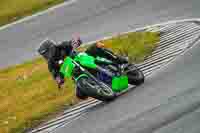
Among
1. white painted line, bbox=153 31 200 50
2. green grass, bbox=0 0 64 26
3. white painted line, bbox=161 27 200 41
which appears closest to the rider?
white painted line, bbox=153 31 200 50

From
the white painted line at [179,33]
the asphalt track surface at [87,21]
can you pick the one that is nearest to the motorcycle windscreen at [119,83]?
the white painted line at [179,33]

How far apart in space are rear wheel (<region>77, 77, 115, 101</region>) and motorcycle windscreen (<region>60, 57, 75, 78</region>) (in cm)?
31

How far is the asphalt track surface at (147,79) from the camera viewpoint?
37.7 feet

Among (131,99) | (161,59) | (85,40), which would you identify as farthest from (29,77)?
(131,99)

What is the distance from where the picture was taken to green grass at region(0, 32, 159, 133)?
15.4 metres

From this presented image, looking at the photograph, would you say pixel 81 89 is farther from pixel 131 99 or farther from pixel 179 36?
pixel 179 36

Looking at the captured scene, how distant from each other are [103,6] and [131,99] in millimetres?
12461

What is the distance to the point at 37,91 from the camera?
1748cm

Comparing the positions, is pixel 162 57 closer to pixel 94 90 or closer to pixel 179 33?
pixel 179 33

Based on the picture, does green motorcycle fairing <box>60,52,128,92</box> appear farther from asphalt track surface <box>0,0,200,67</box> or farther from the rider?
asphalt track surface <box>0,0,200,67</box>

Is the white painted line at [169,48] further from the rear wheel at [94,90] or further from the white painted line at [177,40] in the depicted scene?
the rear wheel at [94,90]

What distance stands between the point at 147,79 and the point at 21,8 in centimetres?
1571

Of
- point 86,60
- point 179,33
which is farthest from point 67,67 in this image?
point 179,33

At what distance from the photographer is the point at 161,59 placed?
1580 cm
